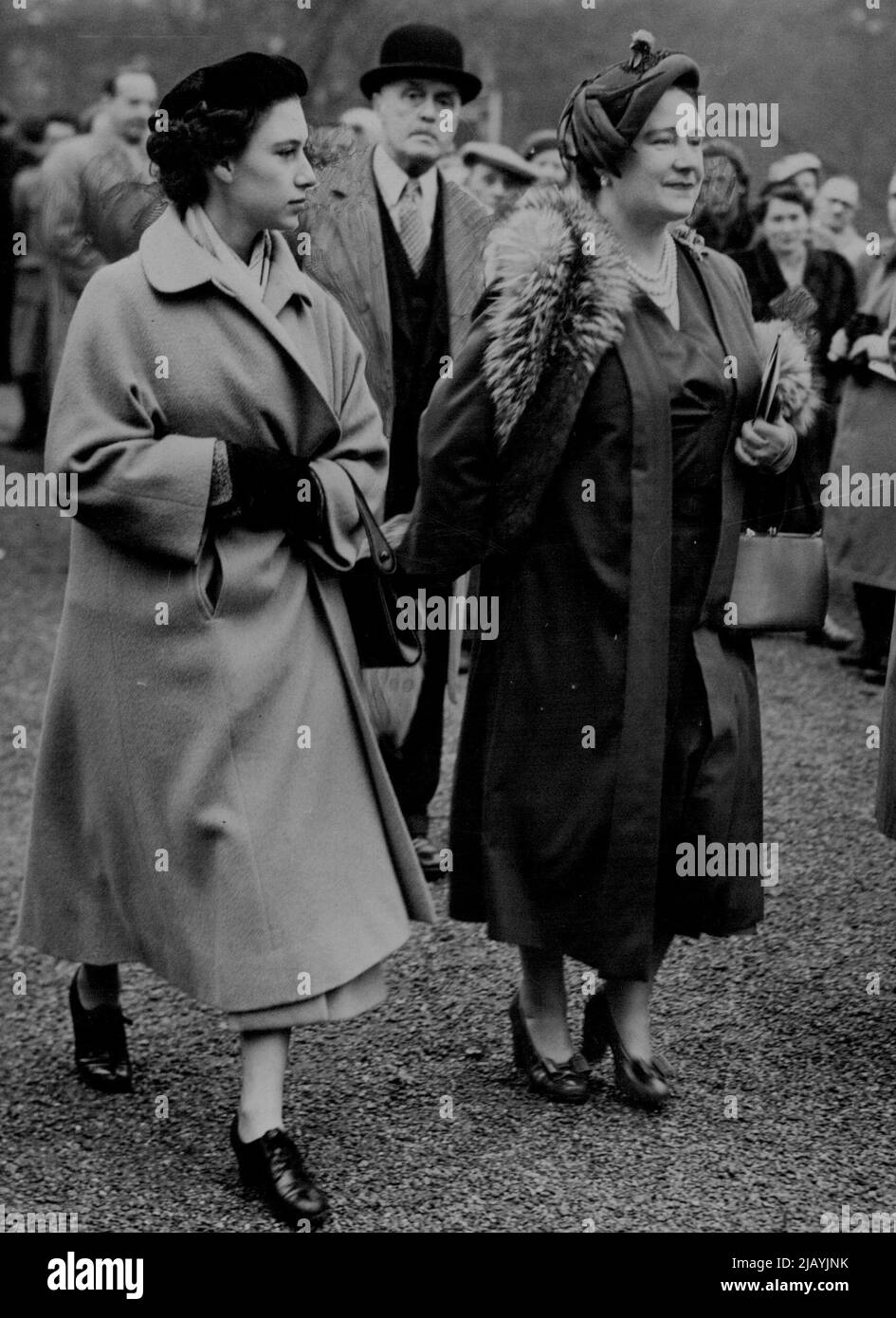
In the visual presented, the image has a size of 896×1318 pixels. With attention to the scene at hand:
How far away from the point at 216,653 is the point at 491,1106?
1136 mm

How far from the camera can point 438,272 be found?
5668mm

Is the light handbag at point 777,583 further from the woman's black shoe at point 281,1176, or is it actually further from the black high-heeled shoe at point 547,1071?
the woman's black shoe at point 281,1176

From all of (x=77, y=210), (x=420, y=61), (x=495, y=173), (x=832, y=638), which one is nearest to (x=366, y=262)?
(x=420, y=61)

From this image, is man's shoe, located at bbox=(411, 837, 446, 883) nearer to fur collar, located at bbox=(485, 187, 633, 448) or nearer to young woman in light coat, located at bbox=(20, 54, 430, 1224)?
young woman in light coat, located at bbox=(20, 54, 430, 1224)

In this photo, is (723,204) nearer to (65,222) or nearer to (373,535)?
(65,222)

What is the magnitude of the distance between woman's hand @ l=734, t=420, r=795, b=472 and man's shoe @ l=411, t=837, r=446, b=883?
77.1 inches

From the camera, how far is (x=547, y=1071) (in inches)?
169

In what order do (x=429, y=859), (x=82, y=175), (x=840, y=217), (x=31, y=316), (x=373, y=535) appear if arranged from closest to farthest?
(x=373, y=535)
(x=429, y=859)
(x=82, y=175)
(x=840, y=217)
(x=31, y=316)

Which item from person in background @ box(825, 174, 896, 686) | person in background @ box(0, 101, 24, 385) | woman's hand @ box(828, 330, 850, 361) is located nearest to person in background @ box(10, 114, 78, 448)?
person in background @ box(0, 101, 24, 385)

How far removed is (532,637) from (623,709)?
0.23 metres

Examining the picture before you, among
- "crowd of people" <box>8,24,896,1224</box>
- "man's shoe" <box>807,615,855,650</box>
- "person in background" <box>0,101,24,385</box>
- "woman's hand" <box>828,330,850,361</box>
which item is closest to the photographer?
"crowd of people" <box>8,24,896,1224</box>

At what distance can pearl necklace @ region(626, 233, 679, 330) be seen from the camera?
409cm
